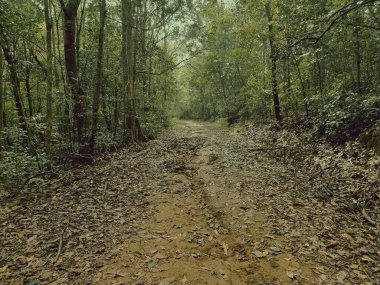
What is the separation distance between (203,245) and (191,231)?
464 millimetres

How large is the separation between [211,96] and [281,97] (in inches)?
751

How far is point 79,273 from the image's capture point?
3.84 meters

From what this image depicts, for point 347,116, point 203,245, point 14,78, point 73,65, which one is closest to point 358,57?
point 347,116

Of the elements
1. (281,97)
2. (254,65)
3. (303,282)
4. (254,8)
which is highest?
(254,8)

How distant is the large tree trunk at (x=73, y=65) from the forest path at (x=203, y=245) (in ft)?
16.3

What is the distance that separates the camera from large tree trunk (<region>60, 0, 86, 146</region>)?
30.6 feet

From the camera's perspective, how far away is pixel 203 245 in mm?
4465

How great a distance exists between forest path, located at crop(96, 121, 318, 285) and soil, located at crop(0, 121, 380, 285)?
0.02 meters

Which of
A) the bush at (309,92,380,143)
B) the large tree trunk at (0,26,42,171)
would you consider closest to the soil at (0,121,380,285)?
the large tree trunk at (0,26,42,171)

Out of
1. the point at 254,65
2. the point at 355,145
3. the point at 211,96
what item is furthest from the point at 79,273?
the point at 211,96

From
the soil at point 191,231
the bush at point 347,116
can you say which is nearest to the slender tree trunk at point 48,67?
the soil at point 191,231

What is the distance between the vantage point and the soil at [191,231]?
381 cm

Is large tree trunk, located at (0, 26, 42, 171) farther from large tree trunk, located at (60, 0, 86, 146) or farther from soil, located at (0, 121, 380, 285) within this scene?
large tree trunk, located at (60, 0, 86, 146)

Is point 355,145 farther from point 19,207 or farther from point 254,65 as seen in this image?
point 254,65
